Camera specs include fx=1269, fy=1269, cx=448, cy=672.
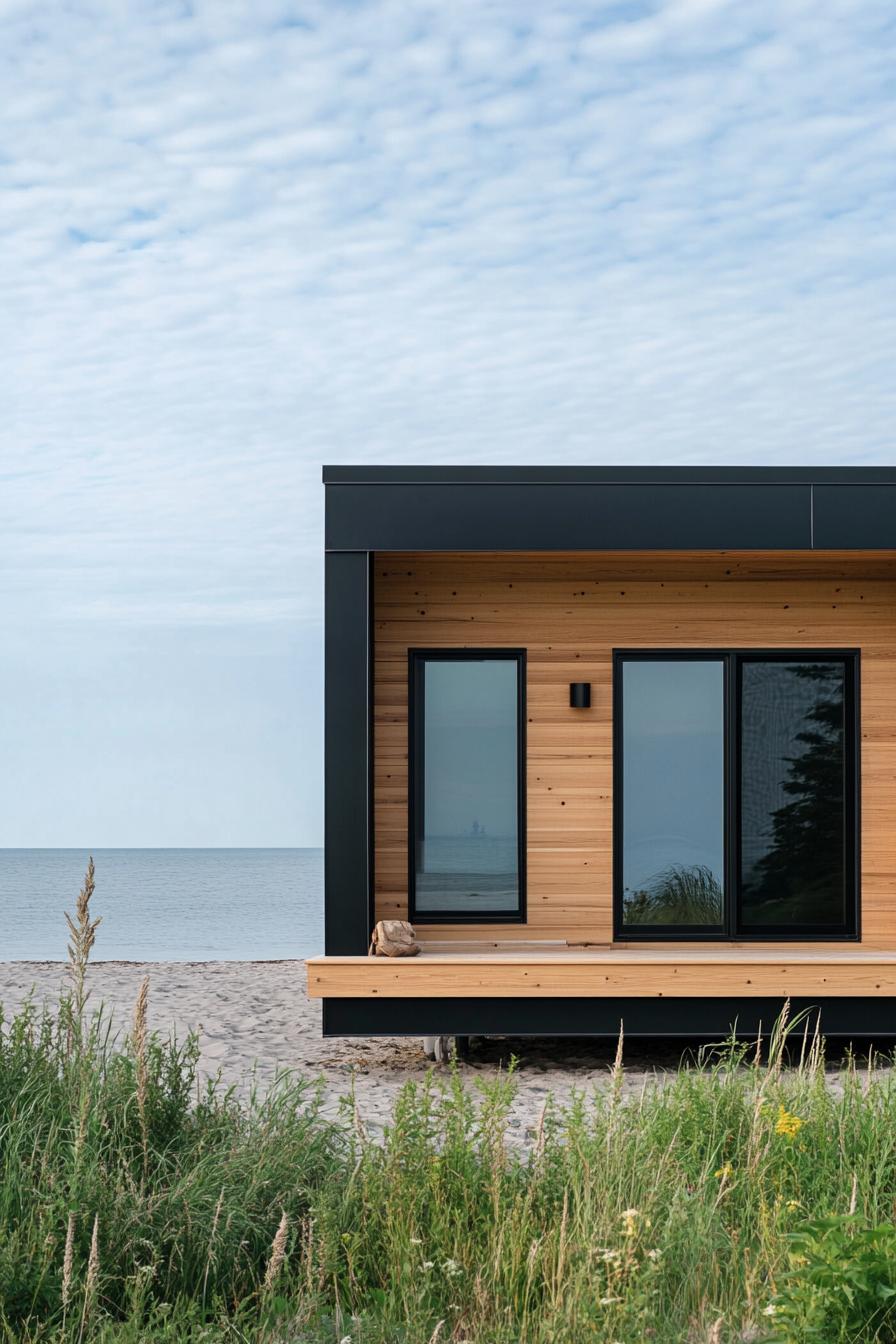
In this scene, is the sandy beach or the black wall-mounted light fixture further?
the black wall-mounted light fixture

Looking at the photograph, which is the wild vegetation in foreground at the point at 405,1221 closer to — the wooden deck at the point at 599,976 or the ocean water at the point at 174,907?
the wooden deck at the point at 599,976

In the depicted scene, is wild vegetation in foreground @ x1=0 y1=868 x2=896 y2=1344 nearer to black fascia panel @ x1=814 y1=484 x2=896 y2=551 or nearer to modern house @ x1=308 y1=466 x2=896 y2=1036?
modern house @ x1=308 y1=466 x2=896 y2=1036

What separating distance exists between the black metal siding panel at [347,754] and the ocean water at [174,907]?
1023cm

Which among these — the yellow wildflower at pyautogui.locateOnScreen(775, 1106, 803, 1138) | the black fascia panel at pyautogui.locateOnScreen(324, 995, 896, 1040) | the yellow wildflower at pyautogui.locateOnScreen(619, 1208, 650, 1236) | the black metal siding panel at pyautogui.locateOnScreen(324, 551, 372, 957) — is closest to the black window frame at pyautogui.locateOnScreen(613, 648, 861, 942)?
the black fascia panel at pyautogui.locateOnScreen(324, 995, 896, 1040)

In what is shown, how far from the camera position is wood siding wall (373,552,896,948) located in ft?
24.5

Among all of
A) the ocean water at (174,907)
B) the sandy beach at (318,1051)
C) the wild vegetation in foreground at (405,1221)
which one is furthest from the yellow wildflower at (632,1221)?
the ocean water at (174,907)

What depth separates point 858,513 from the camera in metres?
6.93

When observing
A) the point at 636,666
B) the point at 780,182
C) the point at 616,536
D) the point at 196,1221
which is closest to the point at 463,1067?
the point at 636,666

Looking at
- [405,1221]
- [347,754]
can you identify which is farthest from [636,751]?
[405,1221]

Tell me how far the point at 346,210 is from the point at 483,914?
1053 centimetres

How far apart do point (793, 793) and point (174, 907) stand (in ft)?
79.1

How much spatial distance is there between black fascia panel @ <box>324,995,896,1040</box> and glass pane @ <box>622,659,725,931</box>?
2.46 ft

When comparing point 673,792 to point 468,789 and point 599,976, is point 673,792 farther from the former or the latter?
point 599,976

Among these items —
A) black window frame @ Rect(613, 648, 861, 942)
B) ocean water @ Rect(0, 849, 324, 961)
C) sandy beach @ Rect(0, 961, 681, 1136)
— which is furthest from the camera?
ocean water @ Rect(0, 849, 324, 961)
